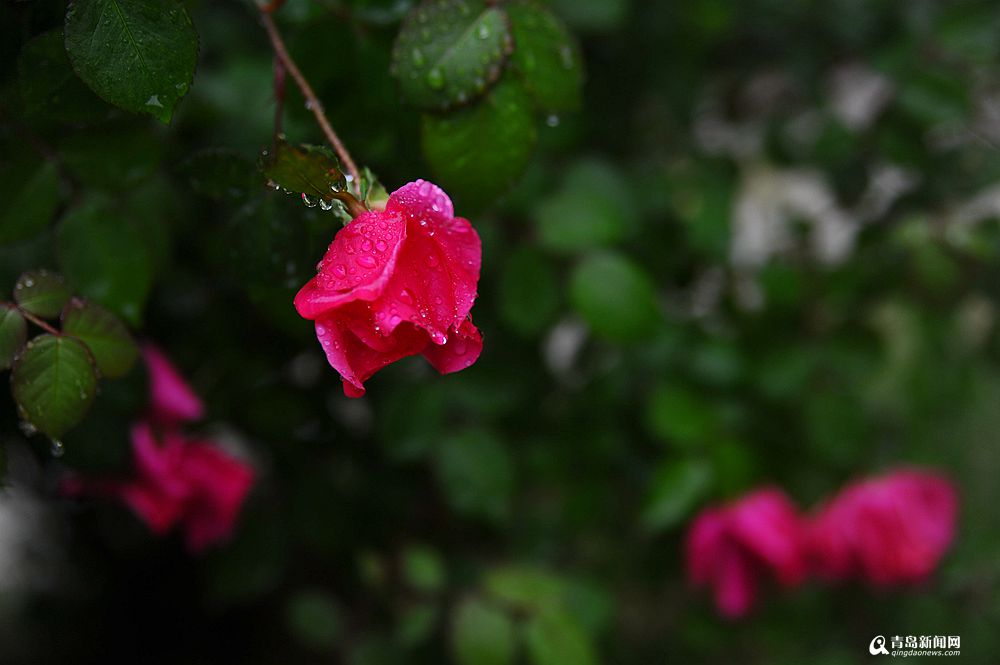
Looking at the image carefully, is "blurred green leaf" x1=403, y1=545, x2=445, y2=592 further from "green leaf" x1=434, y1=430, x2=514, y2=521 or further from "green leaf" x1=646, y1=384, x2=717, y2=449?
"green leaf" x1=646, y1=384, x2=717, y2=449

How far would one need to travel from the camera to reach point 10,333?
403 mm

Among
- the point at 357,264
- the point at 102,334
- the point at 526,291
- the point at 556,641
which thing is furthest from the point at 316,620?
the point at 357,264

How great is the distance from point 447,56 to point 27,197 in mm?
238

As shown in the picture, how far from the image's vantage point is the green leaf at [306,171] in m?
0.34

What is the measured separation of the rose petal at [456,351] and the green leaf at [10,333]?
0.18 metres

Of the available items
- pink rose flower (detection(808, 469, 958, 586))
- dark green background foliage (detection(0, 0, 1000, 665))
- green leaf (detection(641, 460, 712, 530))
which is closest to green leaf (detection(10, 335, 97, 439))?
dark green background foliage (detection(0, 0, 1000, 665))

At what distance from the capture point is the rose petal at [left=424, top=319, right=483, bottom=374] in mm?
370

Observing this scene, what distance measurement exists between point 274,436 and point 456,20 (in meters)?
0.46

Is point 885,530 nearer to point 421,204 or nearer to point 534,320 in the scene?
point 534,320

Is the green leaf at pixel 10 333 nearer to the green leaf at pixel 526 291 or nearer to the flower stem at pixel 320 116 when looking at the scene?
the flower stem at pixel 320 116

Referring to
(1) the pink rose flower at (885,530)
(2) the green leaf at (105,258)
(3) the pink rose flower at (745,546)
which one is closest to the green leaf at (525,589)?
(3) the pink rose flower at (745,546)

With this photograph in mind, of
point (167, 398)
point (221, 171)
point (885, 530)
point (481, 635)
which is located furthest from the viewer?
point (885, 530)

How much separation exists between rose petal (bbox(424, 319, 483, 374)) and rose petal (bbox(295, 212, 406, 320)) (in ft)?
0.15

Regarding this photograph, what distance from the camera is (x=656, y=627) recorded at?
1230 mm
